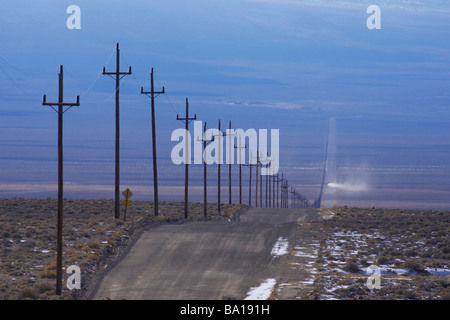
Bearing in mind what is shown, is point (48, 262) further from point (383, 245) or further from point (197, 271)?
point (383, 245)

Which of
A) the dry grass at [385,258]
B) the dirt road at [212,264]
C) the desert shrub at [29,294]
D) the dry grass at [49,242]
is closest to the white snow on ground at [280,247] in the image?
the dirt road at [212,264]

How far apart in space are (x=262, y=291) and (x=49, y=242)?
1587cm

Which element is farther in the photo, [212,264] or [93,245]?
[93,245]

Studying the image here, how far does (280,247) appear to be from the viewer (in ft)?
122

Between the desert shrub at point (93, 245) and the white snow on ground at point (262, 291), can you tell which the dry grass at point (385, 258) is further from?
the desert shrub at point (93, 245)

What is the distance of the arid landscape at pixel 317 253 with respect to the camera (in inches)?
1037

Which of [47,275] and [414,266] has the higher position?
[47,275]

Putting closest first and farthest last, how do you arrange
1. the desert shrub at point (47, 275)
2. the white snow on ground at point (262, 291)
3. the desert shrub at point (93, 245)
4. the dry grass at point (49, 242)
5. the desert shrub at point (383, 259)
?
the white snow on ground at point (262, 291), the dry grass at point (49, 242), the desert shrub at point (47, 275), the desert shrub at point (383, 259), the desert shrub at point (93, 245)

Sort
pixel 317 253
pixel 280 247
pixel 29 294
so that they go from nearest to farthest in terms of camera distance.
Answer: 1. pixel 29 294
2. pixel 317 253
3. pixel 280 247

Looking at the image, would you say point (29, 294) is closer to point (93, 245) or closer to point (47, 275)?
point (47, 275)

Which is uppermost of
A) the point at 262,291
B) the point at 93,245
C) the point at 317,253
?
the point at 262,291

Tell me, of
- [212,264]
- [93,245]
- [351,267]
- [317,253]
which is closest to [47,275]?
[93,245]

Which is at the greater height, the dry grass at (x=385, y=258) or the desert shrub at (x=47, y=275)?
the desert shrub at (x=47, y=275)
